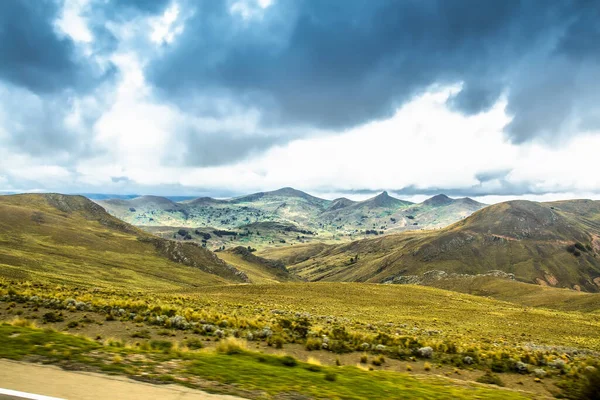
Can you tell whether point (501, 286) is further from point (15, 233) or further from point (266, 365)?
point (15, 233)

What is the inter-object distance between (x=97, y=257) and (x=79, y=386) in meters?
129

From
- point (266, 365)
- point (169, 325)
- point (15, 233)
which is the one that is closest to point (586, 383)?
point (266, 365)

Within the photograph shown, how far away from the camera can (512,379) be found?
1747cm

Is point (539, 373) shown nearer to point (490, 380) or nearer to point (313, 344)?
point (490, 380)

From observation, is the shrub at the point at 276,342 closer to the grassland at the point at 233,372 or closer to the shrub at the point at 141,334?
the grassland at the point at 233,372

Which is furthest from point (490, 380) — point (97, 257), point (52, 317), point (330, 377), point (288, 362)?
point (97, 257)

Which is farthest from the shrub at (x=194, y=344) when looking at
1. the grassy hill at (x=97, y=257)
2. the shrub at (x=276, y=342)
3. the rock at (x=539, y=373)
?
the grassy hill at (x=97, y=257)

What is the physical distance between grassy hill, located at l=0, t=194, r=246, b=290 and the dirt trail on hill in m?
67.0

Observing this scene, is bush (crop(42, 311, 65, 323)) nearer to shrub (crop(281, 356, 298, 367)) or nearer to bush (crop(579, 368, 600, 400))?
shrub (crop(281, 356, 298, 367))

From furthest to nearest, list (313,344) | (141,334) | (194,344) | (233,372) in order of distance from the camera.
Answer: (313,344)
(141,334)
(194,344)
(233,372)

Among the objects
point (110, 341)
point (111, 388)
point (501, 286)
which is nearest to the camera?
point (111, 388)

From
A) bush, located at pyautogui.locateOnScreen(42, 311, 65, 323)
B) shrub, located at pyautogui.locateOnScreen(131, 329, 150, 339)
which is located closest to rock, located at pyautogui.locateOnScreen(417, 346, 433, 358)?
shrub, located at pyautogui.locateOnScreen(131, 329, 150, 339)

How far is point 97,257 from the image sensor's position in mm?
119688

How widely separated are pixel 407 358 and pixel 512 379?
5.03 metres
